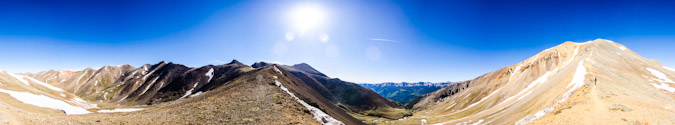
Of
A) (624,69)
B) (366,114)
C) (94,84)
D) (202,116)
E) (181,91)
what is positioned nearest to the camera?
(202,116)

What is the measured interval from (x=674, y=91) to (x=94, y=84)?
325m

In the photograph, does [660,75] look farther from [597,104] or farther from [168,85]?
[168,85]

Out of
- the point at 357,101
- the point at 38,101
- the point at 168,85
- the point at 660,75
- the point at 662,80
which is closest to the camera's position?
the point at 38,101

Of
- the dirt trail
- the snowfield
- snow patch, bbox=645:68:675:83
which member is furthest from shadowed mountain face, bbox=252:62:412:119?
the dirt trail

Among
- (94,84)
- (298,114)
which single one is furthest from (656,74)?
(94,84)

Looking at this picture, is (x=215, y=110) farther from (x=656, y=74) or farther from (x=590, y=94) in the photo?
(x=656, y=74)

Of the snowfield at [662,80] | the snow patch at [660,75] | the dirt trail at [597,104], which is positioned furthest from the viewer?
the snow patch at [660,75]

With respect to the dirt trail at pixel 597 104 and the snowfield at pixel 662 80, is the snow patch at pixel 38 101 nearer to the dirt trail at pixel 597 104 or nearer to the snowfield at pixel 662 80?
the dirt trail at pixel 597 104

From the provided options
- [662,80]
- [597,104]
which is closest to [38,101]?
[597,104]

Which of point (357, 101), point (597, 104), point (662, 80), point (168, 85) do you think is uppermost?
point (168, 85)

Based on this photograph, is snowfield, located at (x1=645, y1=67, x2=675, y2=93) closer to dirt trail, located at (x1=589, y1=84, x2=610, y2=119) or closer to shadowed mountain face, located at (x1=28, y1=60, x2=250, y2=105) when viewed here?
dirt trail, located at (x1=589, y1=84, x2=610, y2=119)

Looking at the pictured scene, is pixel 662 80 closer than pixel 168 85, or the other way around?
pixel 662 80

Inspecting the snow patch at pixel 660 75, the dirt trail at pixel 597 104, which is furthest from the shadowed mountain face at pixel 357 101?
the dirt trail at pixel 597 104

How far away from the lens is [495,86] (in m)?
133
